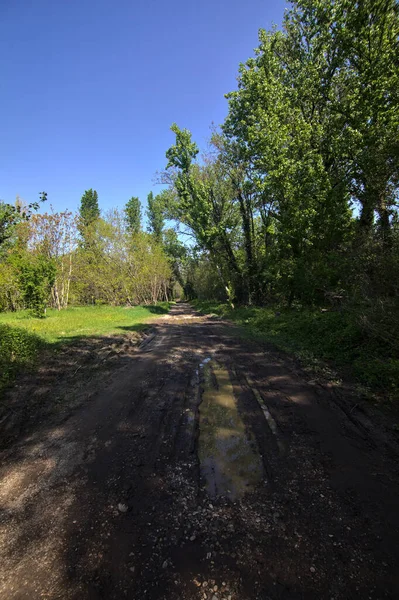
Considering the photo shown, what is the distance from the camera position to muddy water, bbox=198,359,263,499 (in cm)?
312

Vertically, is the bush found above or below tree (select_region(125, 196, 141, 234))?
below

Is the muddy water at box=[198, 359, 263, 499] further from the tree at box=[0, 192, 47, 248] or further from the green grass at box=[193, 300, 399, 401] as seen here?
the tree at box=[0, 192, 47, 248]

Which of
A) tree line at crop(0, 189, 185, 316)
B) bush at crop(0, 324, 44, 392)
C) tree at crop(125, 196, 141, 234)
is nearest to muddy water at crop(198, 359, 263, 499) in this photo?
bush at crop(0, 324, 44, 392)

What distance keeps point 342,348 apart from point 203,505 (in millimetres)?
6086

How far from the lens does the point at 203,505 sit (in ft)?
9.27

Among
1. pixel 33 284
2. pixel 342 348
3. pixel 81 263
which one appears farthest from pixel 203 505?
pixel 81 263

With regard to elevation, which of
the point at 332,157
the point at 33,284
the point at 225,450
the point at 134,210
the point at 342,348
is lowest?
the point at 225,450

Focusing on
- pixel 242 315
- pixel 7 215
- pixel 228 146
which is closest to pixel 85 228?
pixel 228 146

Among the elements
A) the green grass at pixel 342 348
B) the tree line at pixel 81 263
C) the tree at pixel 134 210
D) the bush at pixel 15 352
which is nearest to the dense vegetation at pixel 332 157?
the green grass at pixel 342 348

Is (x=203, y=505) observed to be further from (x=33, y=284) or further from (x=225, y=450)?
(x=33, y=284)

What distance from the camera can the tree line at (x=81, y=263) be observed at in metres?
19.4

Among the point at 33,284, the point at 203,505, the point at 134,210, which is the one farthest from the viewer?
the point at 134,210

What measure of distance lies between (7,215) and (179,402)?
680cm

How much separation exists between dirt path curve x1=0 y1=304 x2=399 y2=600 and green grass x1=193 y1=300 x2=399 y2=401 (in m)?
1.34
